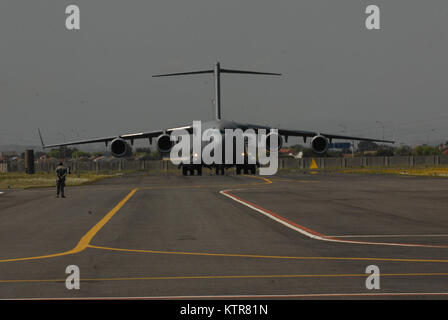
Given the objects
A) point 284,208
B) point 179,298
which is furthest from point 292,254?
point 284,208

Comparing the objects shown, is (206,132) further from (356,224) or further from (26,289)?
(26,289)

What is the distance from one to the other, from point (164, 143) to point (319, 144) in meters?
12.5

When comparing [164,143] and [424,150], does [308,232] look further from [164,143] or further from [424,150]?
[424,150]

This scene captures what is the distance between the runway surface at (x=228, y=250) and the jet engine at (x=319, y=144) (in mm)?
28144

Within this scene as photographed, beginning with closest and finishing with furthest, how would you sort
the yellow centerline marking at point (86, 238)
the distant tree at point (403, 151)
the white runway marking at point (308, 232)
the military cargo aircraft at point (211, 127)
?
1. the yellow centerline marking at point (86, 238)
2. the white runway marking at point (308, 232)
3. the military cargo aircraft at point (211, 127)
4. the distant tree at point (403, 151)

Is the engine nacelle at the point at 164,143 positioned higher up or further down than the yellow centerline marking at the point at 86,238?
higher up

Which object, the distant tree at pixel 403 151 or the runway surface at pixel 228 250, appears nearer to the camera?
the runway surface at pixel 228 250

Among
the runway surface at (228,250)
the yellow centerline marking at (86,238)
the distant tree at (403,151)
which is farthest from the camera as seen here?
the distant tree at (403,151)

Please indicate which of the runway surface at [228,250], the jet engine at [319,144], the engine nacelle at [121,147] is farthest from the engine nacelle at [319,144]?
the runway surface at [228,250]

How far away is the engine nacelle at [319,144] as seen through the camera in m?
52.4

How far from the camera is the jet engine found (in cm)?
5241

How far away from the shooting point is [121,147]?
170 ft

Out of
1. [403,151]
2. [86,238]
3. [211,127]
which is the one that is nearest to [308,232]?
[86,238]

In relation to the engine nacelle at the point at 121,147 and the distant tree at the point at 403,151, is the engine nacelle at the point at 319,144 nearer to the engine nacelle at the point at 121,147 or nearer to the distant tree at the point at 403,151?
the engine nacelle at the point at 121,147
